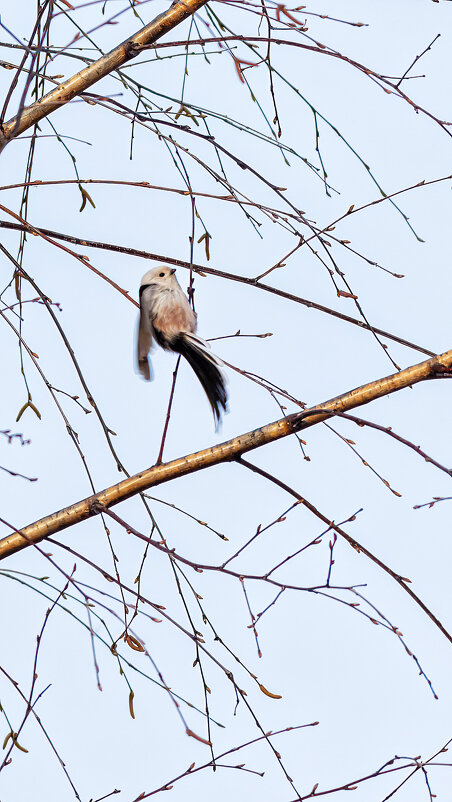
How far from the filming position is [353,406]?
36.3 inches

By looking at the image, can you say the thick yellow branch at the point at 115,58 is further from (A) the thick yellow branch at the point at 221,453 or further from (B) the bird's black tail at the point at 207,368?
(A) the thick yellow branch at the point at 221,453

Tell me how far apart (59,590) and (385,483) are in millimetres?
402

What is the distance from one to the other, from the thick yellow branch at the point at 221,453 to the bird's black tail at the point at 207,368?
118mm

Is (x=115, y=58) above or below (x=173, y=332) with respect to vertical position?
above

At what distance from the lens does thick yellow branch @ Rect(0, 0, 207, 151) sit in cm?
103

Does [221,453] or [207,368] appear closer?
[221,453]

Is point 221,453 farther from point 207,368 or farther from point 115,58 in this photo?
point 115,58

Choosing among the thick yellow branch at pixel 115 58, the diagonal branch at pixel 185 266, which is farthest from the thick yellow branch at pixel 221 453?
the thick yellow branch at pixel 115 58

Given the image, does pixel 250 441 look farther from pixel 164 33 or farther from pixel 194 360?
pixel 164 33

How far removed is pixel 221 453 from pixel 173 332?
23 centimetres

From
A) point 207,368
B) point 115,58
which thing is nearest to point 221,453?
point 207,368

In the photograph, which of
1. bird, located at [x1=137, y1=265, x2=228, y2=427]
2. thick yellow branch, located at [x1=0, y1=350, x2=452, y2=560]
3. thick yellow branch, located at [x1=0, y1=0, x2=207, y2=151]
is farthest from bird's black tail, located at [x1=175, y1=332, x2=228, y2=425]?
thick yellow branch, located at [x1=0, y1=0, x2=207, y2=151]

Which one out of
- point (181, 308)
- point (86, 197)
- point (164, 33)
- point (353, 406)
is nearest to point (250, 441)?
point (353, 406)

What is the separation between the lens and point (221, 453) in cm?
93
